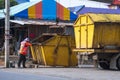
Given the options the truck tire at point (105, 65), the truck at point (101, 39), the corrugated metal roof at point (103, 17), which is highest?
the corrugated metal roof at point (103, 17)

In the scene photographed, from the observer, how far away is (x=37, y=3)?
32031 millimetres

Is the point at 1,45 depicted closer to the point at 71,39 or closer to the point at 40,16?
the point at 40,16

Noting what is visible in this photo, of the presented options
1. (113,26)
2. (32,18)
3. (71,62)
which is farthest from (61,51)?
(32,18)

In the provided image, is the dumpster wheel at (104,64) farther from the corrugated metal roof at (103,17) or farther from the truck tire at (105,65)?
the corrugated metal roof at (103,17)

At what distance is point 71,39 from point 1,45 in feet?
33.4

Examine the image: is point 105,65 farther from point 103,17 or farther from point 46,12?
point 46,12

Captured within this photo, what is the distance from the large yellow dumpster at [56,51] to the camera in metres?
23.7

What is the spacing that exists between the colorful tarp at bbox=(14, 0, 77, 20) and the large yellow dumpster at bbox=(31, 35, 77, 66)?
7.40 metres

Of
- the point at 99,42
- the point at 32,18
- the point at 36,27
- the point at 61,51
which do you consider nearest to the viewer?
the point at 99,42

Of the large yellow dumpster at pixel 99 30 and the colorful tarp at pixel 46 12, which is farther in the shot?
the colorful tarp at pixel 46 12

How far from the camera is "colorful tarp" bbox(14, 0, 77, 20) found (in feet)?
104

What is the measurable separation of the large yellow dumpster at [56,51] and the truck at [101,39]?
2040 mm

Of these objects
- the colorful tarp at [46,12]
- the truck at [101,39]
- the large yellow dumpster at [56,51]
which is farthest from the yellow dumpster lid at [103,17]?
the colorful tarp at [46,12]

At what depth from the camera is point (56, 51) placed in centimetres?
2384
